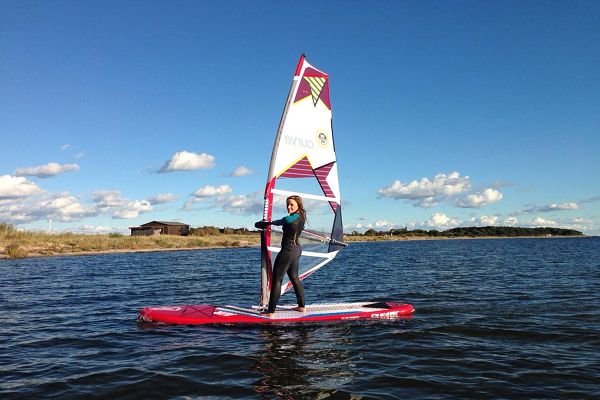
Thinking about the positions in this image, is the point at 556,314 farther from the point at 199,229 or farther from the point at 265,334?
the point at 199,229

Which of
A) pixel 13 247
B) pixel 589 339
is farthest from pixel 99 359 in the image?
pixel 13 247

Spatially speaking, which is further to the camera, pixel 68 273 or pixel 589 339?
pixel 68 273

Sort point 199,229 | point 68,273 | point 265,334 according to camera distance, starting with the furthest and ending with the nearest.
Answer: point 199,229
point 68,273
point 265,334

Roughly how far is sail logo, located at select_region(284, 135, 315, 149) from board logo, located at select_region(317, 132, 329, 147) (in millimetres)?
270

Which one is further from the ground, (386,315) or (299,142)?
(299,142)

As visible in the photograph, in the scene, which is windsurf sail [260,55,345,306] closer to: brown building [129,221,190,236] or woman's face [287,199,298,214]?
woman's face [287,199,298,214]

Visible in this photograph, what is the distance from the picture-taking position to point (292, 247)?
10125 millimetres

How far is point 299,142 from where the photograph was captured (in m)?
11.2

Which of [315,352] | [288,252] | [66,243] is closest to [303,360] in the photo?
[315,352]

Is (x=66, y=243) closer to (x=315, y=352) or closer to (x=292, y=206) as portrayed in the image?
(x=292, y=206)

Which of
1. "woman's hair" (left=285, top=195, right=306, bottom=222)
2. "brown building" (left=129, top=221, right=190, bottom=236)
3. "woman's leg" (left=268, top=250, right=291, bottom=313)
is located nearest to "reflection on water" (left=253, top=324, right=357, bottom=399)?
"woman's leg" (left=268, top=250, right=291, bottom=313)

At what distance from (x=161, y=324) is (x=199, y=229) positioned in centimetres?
7612

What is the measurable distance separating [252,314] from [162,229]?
76.4 m

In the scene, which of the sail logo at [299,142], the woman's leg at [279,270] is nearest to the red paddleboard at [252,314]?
the woman's leg at [279,270]
